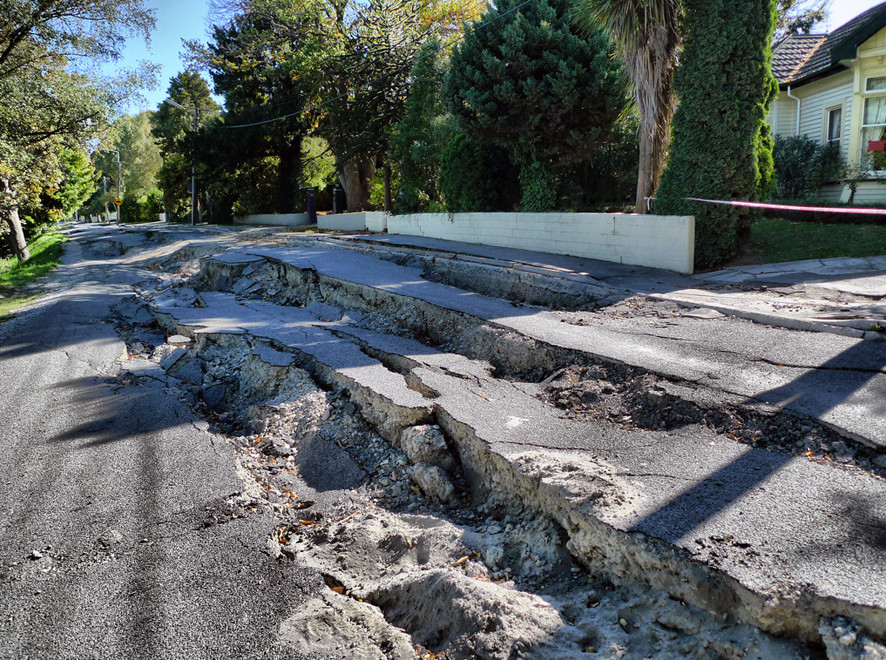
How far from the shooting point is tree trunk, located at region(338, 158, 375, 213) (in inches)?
1109

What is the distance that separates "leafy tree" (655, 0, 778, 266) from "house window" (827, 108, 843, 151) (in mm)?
6831

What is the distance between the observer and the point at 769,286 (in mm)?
8445

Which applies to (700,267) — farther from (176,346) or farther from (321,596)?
(321,596)

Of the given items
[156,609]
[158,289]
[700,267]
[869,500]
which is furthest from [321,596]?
[158,289]

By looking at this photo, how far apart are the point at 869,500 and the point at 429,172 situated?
18519mm

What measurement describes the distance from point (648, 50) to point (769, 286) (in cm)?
503

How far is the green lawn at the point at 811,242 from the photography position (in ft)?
33.3

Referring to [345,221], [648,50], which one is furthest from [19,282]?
[648,50]

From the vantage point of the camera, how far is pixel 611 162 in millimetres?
15867

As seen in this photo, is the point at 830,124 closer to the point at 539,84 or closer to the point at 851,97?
the point at 851,97

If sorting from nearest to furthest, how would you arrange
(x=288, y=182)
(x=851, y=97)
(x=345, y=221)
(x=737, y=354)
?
(x=737, y=354) → (x=851, y=97) → (x=345, y=221) → (x=288, y=182)

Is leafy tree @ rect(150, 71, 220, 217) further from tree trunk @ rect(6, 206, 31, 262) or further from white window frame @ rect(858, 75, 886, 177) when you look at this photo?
white window frame @ rect(858, 75, 886, 177)

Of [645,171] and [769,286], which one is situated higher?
[645,171]

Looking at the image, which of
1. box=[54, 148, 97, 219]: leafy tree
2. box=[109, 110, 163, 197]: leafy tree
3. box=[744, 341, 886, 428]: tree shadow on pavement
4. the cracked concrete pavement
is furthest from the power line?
box=[109, 110, 163, 197]: leafy tree
